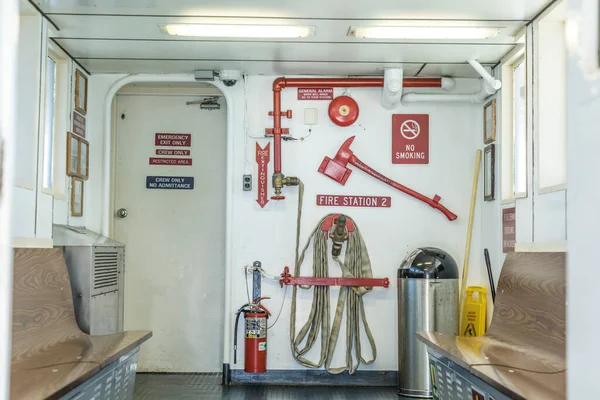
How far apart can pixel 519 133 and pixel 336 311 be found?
87.5 inches

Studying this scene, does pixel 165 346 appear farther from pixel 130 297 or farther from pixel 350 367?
pixel 350 367

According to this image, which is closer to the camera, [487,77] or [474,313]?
[487,77]

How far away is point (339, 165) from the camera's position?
602 cm

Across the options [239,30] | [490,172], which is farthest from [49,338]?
[490,172]

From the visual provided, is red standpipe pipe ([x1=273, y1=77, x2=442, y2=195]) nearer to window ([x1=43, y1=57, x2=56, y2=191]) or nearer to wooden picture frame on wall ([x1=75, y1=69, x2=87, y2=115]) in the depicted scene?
wooden picture frame on wall ([x1=75, y1=69, x2=87, y2=115])

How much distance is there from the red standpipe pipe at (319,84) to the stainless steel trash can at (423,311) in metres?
1.61

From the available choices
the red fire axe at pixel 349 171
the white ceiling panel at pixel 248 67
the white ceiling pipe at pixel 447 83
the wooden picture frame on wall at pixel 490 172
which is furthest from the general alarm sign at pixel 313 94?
the wooden picture frame on wall at pixel 490 172

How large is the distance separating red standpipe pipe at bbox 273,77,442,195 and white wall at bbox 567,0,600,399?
5.12m

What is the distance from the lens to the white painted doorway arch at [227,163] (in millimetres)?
Answer: 5924

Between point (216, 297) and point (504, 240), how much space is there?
2821mm

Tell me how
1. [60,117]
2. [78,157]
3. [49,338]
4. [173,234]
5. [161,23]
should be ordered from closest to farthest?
[49,338] < [161,23] < [60,117] < [78,157] < [173,234]

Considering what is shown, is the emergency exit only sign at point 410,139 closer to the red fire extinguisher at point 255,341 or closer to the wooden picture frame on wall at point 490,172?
the wooden picture frame on wall at point 490,172

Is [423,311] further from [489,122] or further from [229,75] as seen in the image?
[229,75]

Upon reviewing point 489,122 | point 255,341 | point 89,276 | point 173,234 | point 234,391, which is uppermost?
point 489,122
